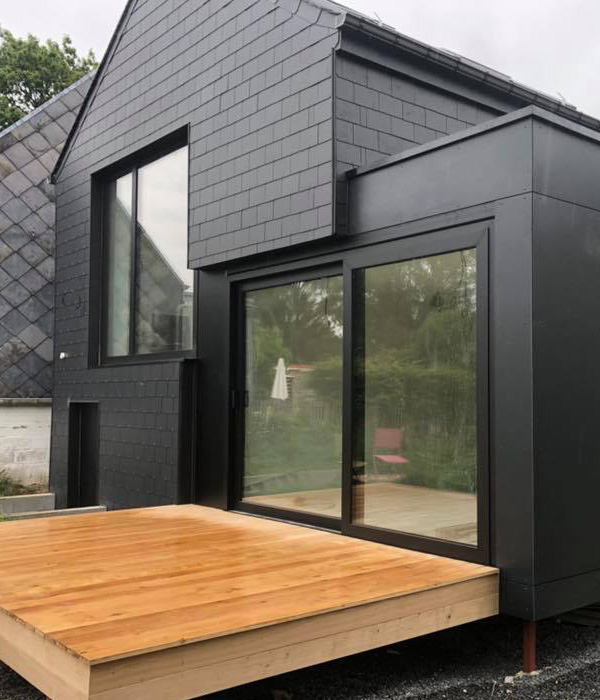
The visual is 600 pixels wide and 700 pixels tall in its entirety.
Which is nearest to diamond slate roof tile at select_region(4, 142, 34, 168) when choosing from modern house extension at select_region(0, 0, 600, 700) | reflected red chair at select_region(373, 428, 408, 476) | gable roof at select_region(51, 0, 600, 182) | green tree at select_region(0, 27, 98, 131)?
modern house extension at select_region(0, 0, 600, 700)

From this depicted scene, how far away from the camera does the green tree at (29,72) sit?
16.9m

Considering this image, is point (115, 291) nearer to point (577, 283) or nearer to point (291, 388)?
point (291, 388)

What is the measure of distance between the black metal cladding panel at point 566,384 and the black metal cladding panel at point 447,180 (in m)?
0.14

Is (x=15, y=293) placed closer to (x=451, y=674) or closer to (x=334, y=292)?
(x=334, y=292)

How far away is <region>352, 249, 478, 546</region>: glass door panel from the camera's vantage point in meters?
3.57

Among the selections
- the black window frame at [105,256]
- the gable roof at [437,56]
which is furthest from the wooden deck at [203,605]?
the gable roof at [437,56]

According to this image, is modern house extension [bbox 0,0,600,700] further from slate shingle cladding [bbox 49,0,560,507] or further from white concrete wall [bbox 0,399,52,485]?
white concrete wall [bbox 0,399,52,485]

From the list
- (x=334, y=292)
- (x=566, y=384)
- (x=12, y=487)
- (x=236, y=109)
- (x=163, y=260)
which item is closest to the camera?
(x=566, y=384)

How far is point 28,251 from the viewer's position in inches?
317

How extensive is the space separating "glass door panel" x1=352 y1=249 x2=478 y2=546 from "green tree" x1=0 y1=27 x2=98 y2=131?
1512 centimetres

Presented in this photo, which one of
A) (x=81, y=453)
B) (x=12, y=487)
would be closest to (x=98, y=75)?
(x=81, y=453)

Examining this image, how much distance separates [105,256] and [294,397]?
2979 millimetres

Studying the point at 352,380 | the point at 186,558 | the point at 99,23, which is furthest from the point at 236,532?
the point at 99,23

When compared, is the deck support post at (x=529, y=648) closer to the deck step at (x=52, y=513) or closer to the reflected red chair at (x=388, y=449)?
the reflected red chair at (x=388, y=449)
